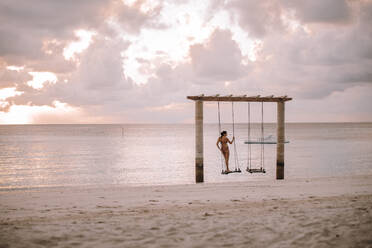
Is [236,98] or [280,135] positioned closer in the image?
[236,98]

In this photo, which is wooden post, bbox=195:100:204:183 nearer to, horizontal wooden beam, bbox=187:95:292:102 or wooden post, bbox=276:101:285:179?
horizontal wooden beam, bbox=187:95:292:102

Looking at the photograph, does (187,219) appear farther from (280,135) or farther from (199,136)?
(280,135)

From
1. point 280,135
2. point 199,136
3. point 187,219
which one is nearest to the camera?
point 187,219

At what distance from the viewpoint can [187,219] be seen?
6809 millimetres

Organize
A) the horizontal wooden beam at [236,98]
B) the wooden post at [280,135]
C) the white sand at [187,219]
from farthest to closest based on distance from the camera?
the wooden post at [280,135] < the horizontal wooden beam at [236,98] < the white sand at [187,219]

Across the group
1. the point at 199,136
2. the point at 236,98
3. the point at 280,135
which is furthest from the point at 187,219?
the point at 280,135

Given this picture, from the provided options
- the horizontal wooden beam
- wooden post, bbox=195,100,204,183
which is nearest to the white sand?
wooden post, bbox=195,100,204,183

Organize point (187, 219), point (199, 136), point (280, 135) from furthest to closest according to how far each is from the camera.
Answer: point (280, 135) < point (199, 136) < point (187, 219)

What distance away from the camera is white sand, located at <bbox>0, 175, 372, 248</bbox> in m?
5.37

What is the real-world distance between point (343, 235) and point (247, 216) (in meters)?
2.15

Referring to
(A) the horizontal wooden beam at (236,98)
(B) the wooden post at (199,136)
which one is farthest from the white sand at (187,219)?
(A) the horizontal wooden beam at (236,98)

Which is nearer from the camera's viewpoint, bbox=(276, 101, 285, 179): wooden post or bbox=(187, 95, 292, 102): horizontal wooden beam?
bbox=(187, 95, 292, 102): horizontal wooden beam

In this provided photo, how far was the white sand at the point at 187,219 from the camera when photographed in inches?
211

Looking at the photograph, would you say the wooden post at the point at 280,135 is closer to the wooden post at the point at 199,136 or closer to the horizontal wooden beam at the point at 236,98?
the horizontal wooden beam at the point at 236,98
